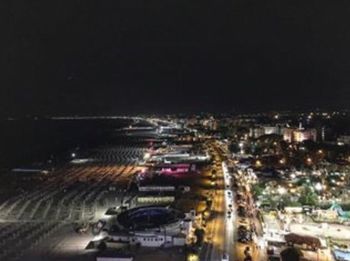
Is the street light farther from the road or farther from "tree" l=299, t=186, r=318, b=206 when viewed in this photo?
the road

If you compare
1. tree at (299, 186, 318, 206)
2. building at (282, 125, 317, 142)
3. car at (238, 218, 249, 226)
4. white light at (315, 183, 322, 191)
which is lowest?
car at (238, 218, 249, 226)

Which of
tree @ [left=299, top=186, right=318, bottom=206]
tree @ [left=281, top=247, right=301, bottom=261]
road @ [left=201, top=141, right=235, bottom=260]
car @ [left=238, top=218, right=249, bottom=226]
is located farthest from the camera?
tree @ [left=299, top=186, right=318, bottom=206]

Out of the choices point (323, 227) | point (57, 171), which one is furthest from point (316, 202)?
point (57, 171)

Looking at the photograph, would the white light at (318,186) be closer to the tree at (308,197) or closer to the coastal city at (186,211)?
the coastal city at (186,211)

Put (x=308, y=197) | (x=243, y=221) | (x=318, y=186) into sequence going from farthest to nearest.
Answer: (x=318, y=186) → (x=308, y=197) → (x=243, y=221)

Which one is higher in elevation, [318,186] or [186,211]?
[318,186]

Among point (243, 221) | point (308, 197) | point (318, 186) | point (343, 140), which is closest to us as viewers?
point (243, 221)

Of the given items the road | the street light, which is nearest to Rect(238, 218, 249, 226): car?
the road

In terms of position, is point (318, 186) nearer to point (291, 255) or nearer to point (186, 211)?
point (186, 211)

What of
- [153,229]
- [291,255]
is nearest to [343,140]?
[153,229]

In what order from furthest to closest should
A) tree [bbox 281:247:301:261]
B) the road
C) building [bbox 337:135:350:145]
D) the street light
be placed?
building [bbox 337:135:350:145] → the street light → the road → tree [bbox 281:247:301:261]
